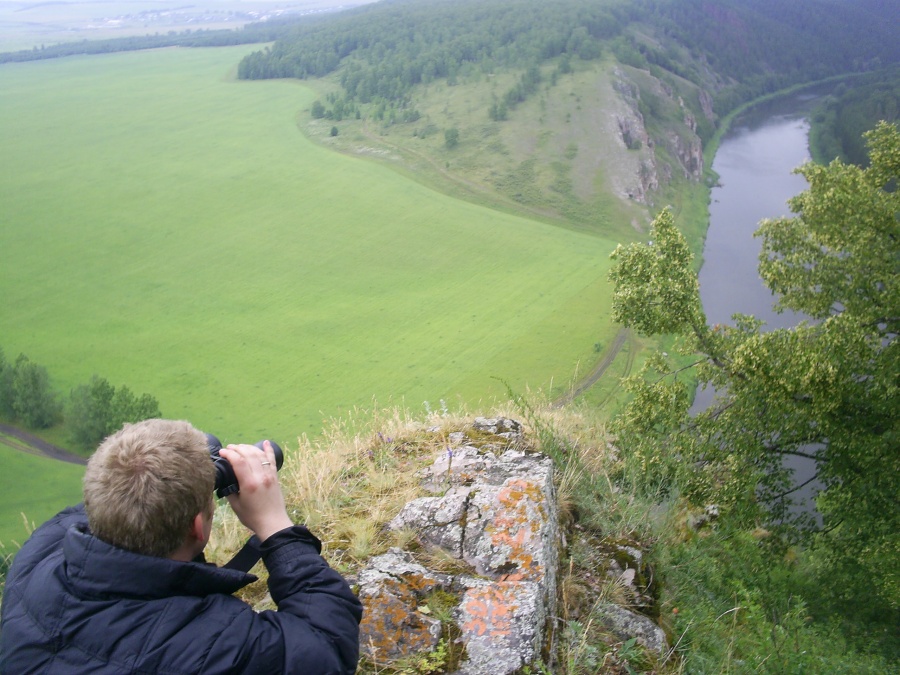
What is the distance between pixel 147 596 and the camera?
6.00 feet

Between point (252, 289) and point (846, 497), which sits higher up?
point (846, 497)

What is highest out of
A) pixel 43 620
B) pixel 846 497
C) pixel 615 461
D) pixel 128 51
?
pixel 128 51

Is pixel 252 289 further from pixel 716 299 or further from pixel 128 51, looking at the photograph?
pixel 128 51

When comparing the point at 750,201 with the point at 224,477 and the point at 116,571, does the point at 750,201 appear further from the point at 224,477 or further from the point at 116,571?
Result: the point at 116,571

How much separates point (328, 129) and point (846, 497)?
248 feet

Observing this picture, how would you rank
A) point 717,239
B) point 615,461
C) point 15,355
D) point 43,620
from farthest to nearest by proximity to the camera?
point 717,239 → point 15,355 → point 615,461 → point 43,620

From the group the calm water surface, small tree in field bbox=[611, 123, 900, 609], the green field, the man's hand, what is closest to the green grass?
the green field

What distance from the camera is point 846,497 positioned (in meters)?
8.31

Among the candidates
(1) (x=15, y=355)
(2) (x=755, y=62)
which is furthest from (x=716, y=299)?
(2) (x=755, y=62)

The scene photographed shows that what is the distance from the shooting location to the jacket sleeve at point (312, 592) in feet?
6.57

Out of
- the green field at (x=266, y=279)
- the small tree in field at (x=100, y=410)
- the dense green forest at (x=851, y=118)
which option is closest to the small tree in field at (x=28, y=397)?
the small tree in field at (x=100, y=410)

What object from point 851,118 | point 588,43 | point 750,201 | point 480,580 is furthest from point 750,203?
point 480,580

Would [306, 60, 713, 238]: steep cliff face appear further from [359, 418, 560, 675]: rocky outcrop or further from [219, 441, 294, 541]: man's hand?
Answer: [219, 441, 294, 541]: man's hand

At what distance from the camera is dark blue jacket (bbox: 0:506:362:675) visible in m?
1.76
